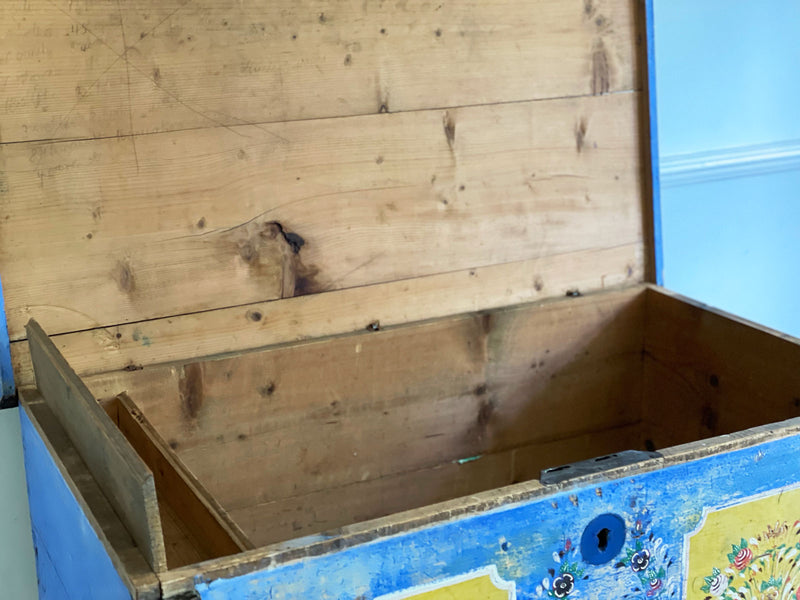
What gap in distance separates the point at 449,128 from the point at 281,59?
0.30 m

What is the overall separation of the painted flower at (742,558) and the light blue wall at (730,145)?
3.64 feet

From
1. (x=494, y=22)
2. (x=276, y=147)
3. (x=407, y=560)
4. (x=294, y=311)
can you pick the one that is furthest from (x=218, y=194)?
(x=407, y=560)

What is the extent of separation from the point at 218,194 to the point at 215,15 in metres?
0.25

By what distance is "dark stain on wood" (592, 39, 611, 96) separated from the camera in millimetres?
1546

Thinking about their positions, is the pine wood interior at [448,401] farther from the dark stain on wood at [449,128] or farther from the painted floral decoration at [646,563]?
the painted floral decoration at [646,563]

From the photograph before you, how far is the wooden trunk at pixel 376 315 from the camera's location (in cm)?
95

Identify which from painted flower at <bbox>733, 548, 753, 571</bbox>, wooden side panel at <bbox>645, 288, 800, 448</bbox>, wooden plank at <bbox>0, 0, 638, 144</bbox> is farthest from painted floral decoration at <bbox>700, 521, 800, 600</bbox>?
wooden plank at <bbox>0, 0, 638, 144</bbox>

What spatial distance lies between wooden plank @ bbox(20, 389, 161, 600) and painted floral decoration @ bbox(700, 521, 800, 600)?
0.64 m

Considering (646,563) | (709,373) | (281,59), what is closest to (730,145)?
(709,373)

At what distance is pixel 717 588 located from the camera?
105cm

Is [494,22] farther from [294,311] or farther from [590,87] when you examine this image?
[294,311]

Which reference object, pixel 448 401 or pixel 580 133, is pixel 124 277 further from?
pixel 580 133

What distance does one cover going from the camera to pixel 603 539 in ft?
3.13

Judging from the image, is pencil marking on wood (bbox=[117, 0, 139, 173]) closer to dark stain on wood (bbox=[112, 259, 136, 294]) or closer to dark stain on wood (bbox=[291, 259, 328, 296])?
dark stain on wood (bbox=[112, 259, 136, 294])
